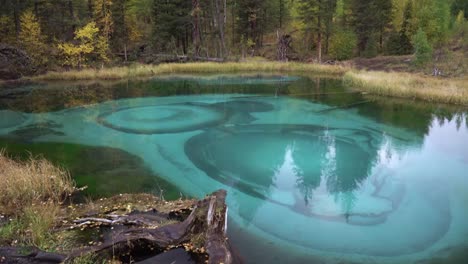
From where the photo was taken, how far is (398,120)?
1284 cm

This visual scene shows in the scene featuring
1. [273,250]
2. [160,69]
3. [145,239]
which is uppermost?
[160,69]

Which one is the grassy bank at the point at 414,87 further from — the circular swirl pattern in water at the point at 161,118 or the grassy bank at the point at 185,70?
the circular swirl pattern in water at the point at 161,118

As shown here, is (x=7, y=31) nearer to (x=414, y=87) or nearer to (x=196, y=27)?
(x=196, y=27)

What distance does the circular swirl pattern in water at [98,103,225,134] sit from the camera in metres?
11.9

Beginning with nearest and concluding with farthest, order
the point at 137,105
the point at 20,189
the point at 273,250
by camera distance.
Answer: the point at 273,250 < the point at 20,189 < the point at 137,105

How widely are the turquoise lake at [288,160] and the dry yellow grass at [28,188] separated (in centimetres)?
68

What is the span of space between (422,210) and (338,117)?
694 cm

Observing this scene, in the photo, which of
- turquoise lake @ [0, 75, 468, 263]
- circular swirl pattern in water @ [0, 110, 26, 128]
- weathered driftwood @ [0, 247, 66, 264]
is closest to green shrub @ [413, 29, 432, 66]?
turquoise lake @ [0, 75, 468, 263]

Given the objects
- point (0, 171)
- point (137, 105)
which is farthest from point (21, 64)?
point (0, 171)

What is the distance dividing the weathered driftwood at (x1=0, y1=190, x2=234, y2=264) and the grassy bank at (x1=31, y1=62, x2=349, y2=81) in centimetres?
1949

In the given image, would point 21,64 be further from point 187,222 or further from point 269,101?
point 187,222

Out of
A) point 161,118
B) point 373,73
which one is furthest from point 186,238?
point 373,73

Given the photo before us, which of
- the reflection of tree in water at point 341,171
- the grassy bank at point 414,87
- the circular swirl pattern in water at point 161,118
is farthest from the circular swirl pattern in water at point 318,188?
the grassy bank at point 414,87

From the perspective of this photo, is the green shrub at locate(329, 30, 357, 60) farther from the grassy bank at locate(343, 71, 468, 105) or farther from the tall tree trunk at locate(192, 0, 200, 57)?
the tall tree trunk at locate(192, 0, 200, 57)
